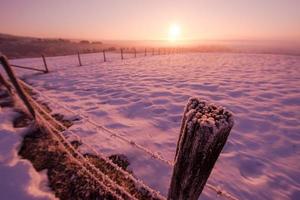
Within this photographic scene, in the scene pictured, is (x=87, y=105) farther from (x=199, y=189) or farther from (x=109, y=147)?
(x=199, y=189)

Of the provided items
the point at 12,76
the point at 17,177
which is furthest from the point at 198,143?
the point at 12,76

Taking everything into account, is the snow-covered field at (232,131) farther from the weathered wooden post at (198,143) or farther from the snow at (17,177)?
the weathered wooden post at (198,143)

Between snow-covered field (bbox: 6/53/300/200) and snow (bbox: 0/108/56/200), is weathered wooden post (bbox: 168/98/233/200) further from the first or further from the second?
snow (bbox: 0/108/56/200)

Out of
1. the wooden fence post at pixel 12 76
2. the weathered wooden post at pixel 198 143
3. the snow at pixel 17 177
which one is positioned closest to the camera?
the weathered wooden post at pixel 198 143

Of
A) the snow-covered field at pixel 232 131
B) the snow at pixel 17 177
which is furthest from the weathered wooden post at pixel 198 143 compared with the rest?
the snow at pixel 17 177

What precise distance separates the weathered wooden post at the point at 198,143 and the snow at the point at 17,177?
2.18m

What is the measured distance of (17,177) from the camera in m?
2.55

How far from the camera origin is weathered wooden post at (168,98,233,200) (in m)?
0.80

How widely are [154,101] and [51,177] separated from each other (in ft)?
12.2

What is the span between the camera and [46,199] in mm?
2293

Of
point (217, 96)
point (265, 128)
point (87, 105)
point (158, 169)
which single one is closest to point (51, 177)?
point (158, 169)

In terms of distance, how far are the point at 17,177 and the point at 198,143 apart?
9.56 ft

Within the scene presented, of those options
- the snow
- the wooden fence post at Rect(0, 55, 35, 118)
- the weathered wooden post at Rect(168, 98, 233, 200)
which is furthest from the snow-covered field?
the weathered wooden post at Rect(168, 98, 233, 200)

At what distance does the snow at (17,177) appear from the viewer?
2.31 metres
